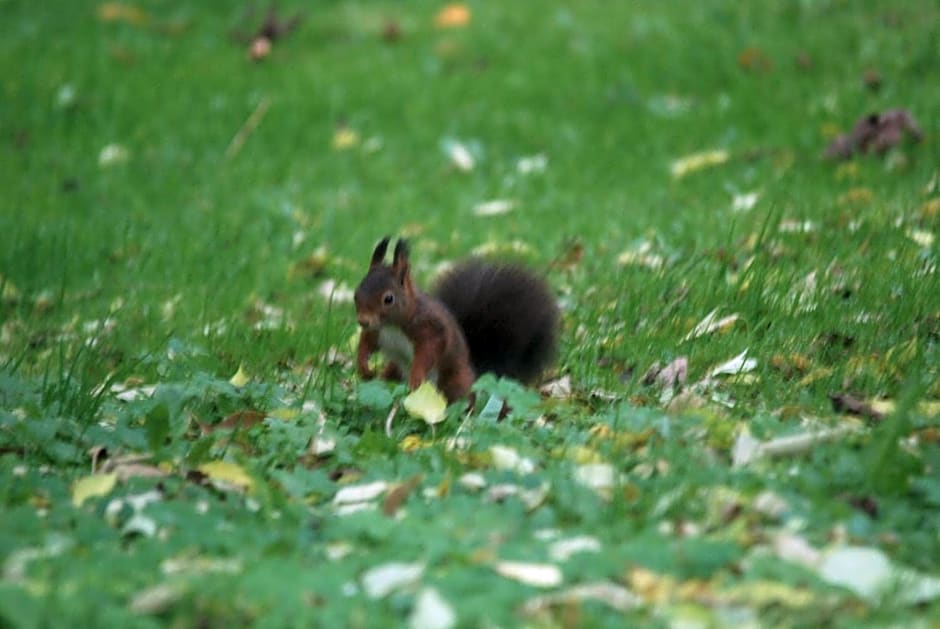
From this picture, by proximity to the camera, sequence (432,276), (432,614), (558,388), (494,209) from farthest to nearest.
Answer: (494,209), (432,276), (558,388), (432,614)

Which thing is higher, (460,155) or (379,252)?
(379,252)

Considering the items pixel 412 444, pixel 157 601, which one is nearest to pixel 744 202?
pixel 412 444

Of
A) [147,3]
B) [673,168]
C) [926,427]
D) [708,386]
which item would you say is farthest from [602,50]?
[926,427]

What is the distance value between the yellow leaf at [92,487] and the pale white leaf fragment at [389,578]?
2.49 ft

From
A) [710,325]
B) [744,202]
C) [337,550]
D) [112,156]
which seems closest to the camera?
[337,550]

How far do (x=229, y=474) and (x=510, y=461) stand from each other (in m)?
0.63

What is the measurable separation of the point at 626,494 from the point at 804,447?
446 millimetres

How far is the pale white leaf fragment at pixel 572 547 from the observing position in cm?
268

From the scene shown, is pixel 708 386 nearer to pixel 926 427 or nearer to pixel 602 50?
pixel 926 427

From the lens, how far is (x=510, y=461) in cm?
324

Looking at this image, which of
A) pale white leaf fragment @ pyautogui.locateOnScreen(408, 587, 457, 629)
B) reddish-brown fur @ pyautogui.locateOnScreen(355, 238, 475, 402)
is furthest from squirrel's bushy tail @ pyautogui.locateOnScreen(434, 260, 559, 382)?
pale white leaf fragment @ pyautogui.locateOnScreen(408, 587, 457, 629)

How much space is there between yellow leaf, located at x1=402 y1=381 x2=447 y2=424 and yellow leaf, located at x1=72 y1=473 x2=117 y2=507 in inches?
32.8

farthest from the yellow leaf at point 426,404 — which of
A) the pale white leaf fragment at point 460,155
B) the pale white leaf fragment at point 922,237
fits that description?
the pale white leaf fragment at point 460,155

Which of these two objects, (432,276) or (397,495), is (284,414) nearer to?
(397,495)
